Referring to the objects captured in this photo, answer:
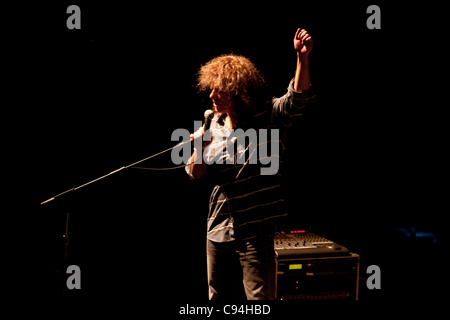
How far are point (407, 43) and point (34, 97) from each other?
2833 millimetres

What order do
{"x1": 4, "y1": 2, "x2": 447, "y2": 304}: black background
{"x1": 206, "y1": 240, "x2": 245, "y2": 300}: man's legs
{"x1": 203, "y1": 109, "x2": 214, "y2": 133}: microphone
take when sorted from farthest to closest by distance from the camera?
{"x1": 4, "y1": 2, "x2": 447, "y2": 304}: black background → {"x1": 206, "y1": 240, "x2": 245, "y2": 300}: man's legs → {"x1": 203, "y1": 109, "x2": 214, "y2": 133}: microphone

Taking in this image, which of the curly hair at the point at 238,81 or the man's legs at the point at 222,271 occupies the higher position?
the curly hair at the point at 238,81

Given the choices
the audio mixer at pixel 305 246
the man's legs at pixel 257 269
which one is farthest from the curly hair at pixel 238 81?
the audio mixer at pixel 305 246

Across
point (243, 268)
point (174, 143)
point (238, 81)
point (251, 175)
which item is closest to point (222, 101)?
point (238, 81)

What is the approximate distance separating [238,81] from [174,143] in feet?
3.92

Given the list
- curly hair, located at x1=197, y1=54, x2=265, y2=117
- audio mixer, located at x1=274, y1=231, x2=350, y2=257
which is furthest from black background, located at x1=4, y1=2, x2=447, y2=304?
curly hair, located at x1=197, y1=54, x2=265, y2=117

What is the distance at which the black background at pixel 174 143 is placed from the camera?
2.61 m

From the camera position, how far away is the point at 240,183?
169 centimetres

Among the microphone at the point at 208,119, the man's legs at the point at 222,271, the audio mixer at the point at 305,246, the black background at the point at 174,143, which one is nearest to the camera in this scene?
the microphone at the point at 208,119

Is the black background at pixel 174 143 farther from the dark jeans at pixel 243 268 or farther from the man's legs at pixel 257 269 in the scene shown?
the man's legs at pixel 257 269

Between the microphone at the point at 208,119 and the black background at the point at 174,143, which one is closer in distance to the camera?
the microphone at the point at 208,119

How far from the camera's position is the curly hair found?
5.60 ft

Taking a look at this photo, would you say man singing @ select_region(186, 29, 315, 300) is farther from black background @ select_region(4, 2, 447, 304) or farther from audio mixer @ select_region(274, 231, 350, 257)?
black background @ select_region(4, 2, 447, 304)
